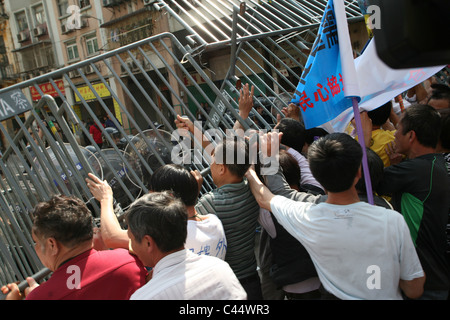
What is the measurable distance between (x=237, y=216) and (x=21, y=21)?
29.7 metres

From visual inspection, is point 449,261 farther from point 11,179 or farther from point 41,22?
point 41,22

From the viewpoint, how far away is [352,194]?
1.59 m

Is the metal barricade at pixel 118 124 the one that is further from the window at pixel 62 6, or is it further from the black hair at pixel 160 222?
the window at pixel 62 6

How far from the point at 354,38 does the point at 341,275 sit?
1145cm

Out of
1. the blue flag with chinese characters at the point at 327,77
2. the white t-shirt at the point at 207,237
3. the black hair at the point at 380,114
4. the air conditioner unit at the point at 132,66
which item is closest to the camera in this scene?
the white t-shirt at the point at 207,237

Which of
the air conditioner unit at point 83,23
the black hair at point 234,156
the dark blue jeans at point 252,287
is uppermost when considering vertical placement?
the air conditioner unit at point 83,23

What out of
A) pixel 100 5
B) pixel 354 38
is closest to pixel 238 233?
pixel 354 38

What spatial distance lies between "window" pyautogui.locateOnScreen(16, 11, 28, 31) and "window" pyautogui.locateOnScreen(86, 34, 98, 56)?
697 cm

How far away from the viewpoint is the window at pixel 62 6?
22656 mm

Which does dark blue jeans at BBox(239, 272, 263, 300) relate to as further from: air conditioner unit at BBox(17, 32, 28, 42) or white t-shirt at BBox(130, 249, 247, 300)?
air conditioner unit at BBox(17, 32, 28, 42)

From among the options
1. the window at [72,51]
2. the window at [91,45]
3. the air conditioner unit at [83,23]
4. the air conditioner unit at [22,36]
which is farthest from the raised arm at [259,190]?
the air conditioner unit at [22,36]

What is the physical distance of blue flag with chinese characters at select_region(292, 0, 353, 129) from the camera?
6.93 feet

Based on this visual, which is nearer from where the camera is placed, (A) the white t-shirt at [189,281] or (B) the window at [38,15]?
(A) the white t-shirt at [189,281]

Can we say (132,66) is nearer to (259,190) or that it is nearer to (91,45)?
(91,45)
